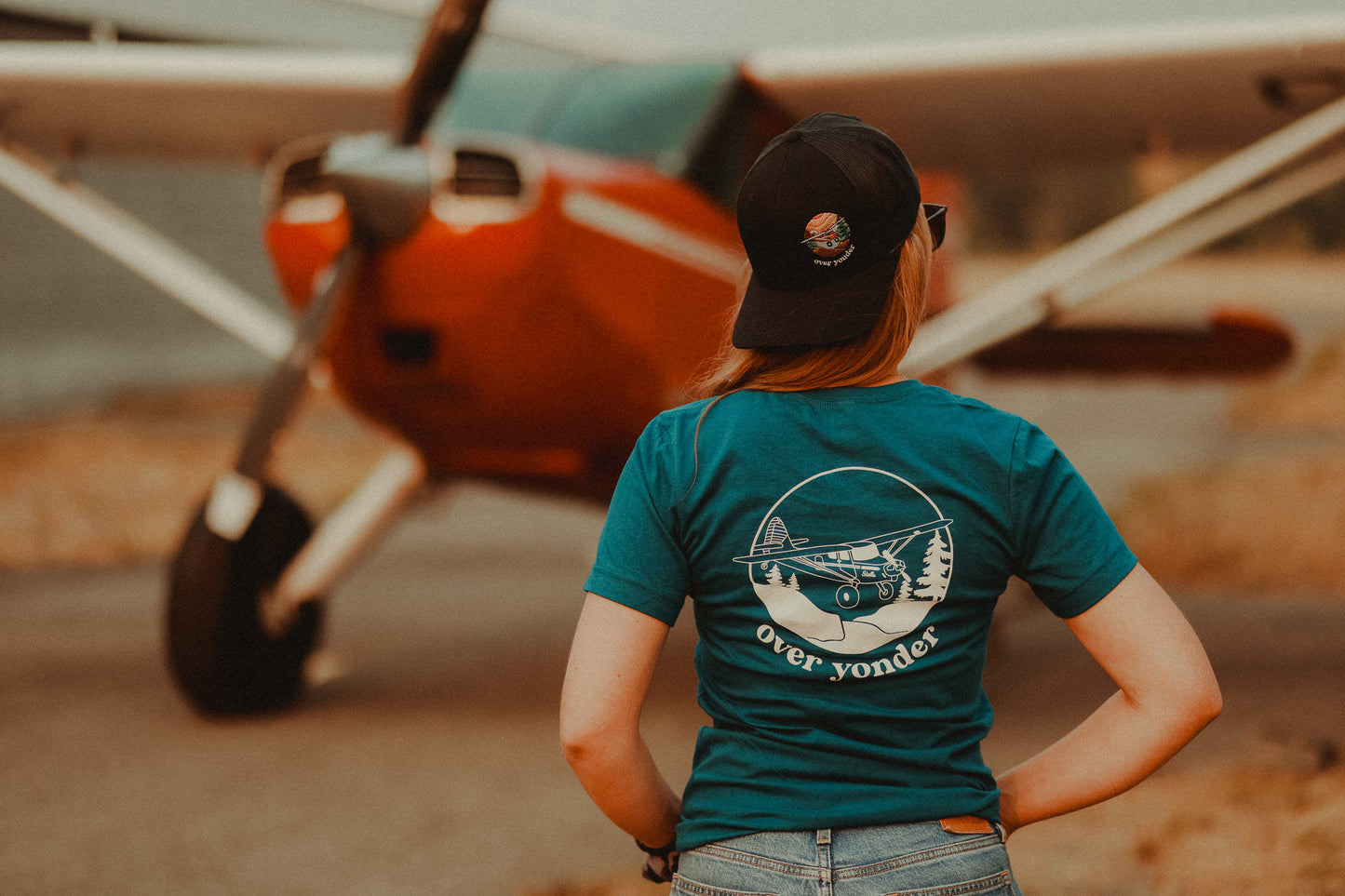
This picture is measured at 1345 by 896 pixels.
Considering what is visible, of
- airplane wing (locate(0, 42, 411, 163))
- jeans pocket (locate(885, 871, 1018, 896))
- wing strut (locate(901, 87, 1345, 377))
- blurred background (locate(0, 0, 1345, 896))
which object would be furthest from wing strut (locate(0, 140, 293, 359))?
jeans pocket (locate(885, 871, 1018, 896))

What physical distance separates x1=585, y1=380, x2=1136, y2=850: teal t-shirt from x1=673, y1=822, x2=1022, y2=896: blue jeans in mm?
14

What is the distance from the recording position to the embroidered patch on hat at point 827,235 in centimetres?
118

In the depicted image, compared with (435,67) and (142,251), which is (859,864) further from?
(142,251)

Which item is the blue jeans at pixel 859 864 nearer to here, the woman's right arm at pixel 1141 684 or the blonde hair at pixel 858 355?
the woman's right arm at pixel 1141 684

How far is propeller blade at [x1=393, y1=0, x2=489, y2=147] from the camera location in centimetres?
392

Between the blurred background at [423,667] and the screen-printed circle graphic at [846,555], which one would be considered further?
the blurred background at [423,667]

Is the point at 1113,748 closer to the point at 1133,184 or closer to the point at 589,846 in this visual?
the point at 589,846

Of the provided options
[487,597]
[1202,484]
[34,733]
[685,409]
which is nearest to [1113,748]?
[685,409]

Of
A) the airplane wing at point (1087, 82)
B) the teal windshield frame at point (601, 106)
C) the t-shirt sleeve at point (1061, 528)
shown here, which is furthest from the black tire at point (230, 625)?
the t-shirt sleeve at point (1061, 528)

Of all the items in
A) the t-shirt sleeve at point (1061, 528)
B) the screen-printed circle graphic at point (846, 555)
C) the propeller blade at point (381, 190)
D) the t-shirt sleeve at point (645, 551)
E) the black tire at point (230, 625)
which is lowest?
the black tire at point (230, 625)

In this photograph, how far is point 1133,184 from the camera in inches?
1483

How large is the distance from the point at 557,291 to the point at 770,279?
9.02ft

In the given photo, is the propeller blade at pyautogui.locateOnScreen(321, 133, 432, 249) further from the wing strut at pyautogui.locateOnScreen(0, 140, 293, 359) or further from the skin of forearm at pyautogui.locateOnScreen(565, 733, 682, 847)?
the skin of forearm at pyautogui.locateOnScreen(565, 733, 682, 847)

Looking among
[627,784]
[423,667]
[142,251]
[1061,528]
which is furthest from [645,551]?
[142,251]
